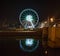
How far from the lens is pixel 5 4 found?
2811cm

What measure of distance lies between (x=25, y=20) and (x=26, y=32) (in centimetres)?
508

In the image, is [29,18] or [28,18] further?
[28,18]

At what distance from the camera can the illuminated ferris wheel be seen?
27.2 metres

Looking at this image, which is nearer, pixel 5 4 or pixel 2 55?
pixel 2 55

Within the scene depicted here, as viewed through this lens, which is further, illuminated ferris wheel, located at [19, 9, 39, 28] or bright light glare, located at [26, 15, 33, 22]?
illuminated ferris wheel, located at [19, 9, 39, 28]

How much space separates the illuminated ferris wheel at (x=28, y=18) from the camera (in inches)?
1073

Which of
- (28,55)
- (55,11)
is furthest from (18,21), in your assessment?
(28,55)

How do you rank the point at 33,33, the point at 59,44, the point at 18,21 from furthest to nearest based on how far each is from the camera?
the point at 18,21, the point at 33,33, the point at 59,44

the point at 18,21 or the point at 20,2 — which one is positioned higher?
the point at 20,2

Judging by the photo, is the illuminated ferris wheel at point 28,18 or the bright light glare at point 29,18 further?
the illuminated ferris wheel at point 28,18

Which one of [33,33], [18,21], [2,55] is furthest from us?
[18,21]

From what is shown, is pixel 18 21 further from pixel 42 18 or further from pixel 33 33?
pixel 33 33

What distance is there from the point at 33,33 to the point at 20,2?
22.4 feet

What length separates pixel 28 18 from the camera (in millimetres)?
27109
